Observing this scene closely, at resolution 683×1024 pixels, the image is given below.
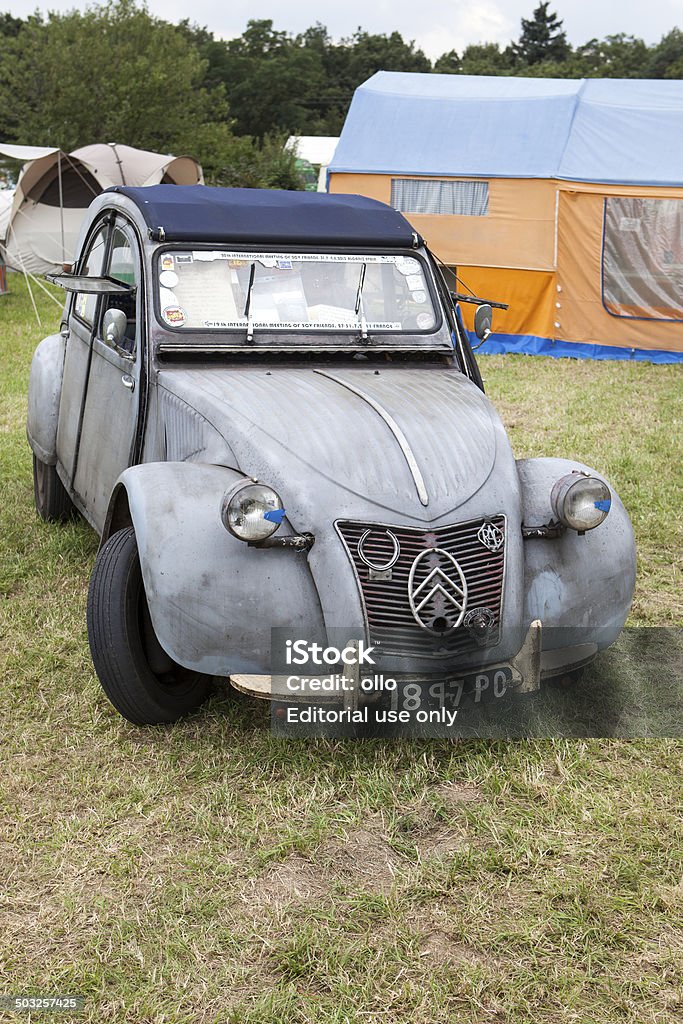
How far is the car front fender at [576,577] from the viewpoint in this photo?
3.75 metres

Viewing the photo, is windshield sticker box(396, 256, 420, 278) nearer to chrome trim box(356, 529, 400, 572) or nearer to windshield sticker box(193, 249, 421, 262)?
windshield sticker box(193, 249, 421, 262)

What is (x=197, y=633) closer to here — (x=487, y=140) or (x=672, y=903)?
(x=672, y=903)

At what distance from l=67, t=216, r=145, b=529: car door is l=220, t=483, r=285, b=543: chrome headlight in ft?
3.93

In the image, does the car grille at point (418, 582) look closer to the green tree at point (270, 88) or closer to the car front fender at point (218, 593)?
the car front fender at point (218, 593)

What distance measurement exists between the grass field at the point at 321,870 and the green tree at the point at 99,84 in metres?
31.2

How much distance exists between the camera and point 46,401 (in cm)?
590

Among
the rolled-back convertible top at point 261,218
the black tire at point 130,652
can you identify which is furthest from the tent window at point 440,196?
the black tire at point 130,652

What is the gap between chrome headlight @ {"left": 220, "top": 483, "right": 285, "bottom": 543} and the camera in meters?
3.45

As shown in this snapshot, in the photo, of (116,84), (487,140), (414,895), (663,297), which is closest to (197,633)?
(414,895)

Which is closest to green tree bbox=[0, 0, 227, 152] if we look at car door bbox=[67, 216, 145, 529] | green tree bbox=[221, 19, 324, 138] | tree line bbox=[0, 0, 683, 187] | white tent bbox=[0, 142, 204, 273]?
tree line bbox=[0, 0, 683, 187]

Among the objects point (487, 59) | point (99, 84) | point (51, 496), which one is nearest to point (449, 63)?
point (487, 59)

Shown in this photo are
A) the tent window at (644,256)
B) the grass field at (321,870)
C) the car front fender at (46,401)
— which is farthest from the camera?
the tent window at (644,256)

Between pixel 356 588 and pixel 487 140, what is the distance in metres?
11.2
